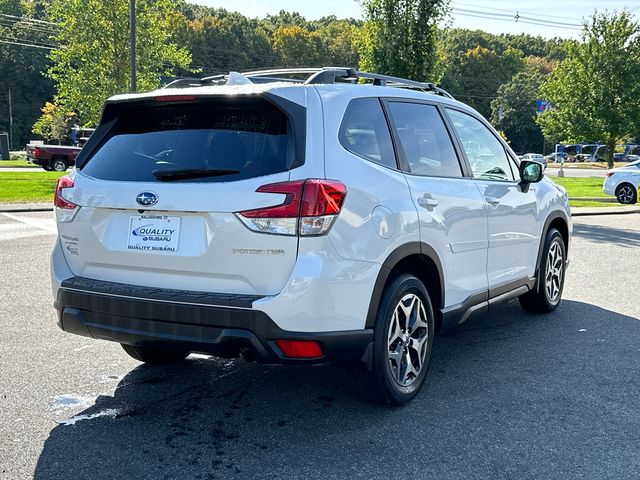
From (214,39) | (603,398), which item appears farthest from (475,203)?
(214,39)

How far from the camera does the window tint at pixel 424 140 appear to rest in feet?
14.2

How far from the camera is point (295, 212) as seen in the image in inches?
132

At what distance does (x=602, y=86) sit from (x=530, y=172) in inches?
1095

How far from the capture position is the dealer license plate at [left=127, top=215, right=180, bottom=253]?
3.56m

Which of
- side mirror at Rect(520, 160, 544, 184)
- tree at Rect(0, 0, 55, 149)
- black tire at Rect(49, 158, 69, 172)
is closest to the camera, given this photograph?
side mirror at Rect(520, 160, 544, 184)

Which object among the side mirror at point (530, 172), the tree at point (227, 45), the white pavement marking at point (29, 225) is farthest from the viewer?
the tree at point (227, 45)

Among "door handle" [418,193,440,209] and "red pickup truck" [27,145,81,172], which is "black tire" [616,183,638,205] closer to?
"door handle" [418,193,440,209]

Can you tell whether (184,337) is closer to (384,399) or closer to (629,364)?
(384,399)

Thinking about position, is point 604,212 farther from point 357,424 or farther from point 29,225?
point 357,424

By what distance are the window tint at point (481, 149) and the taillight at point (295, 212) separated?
76.5 inches

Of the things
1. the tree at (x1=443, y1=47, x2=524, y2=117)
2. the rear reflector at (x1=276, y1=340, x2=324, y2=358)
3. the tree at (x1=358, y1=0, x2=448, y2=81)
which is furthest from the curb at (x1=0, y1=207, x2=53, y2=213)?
the tree at (x1=443, y1=47, x2=524, y2=117)

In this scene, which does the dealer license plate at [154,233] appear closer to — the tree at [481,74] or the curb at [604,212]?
the curb at [604,212]

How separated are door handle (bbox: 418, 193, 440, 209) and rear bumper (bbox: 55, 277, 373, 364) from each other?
928 mm

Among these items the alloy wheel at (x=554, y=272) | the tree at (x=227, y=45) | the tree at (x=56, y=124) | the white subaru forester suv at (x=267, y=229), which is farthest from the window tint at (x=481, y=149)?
the tree at (x=227, y=45)
